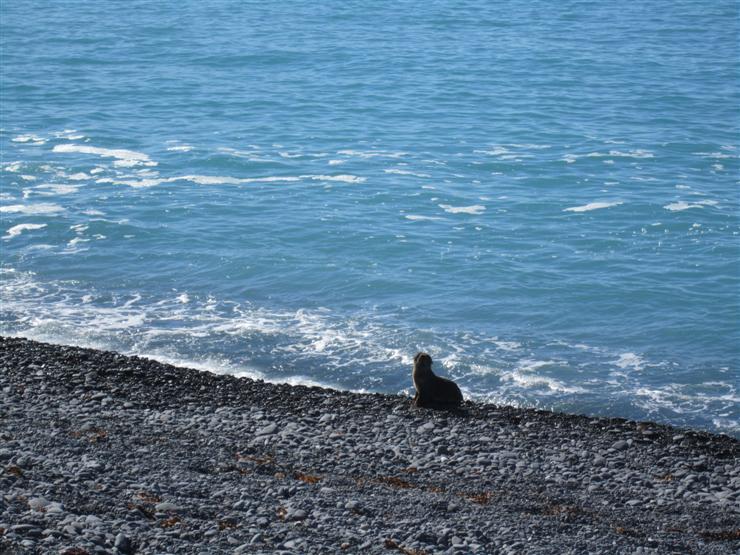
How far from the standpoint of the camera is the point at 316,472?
13.6 metres

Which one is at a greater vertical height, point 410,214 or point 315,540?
point 315,540

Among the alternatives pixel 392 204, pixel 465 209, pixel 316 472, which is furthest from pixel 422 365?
pixel 392 204

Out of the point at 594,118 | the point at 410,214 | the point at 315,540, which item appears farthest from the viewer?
the point at 594,118

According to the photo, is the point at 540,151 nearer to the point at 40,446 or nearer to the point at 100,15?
the point at 40,446

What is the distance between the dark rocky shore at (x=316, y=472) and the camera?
37.0ft

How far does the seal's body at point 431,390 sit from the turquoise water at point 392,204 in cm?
222

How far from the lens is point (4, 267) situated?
24672 millimetres

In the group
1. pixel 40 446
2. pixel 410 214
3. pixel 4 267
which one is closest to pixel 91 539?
pixel 40 446

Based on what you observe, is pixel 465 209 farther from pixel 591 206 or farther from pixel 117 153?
pixel 117 153

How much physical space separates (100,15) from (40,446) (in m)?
50.5

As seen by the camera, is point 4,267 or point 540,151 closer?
point 4,267

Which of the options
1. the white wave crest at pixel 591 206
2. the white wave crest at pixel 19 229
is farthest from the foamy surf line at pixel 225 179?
the white wave crest at pixel 591 206

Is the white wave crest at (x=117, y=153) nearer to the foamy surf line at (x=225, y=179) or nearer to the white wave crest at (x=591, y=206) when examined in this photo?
the foamy surf line at (x=225, y=179)

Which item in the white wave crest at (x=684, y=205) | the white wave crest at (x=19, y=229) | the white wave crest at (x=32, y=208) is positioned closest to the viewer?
the white wave crest at (x=19, y=229)
